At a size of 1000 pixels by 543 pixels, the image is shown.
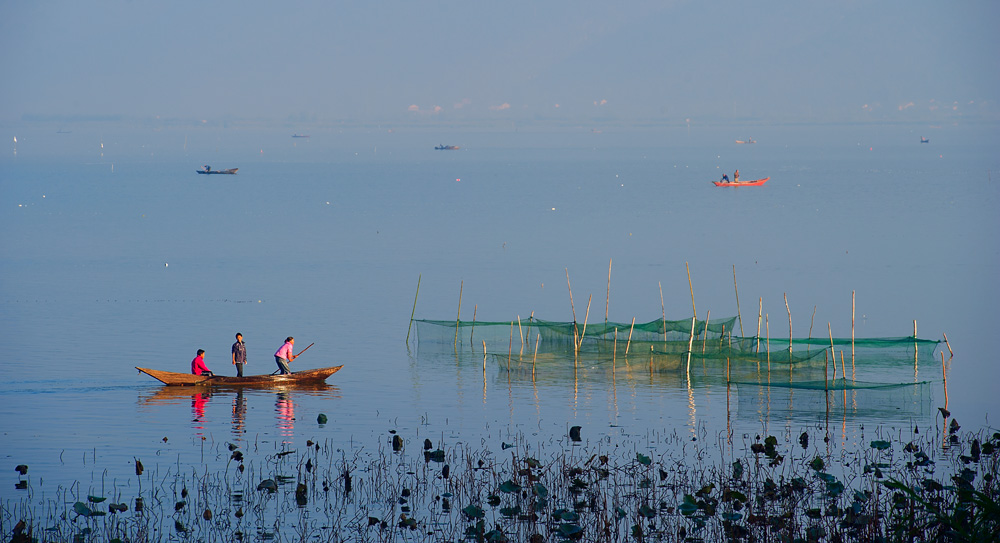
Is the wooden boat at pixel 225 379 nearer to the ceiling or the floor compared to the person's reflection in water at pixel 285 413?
nearer to the ceiling

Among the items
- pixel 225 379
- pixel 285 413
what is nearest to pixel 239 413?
pixel 285 413

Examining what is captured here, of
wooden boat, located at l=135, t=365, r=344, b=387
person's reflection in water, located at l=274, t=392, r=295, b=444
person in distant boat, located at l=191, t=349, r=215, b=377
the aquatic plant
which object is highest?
person in distant boat, located at l=191, t=349, r=215, b=377

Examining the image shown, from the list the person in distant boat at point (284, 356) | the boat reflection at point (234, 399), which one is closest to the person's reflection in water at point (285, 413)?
the boat reflection at point (234, 399)

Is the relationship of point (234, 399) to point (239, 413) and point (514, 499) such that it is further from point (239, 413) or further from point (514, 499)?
point (514, 499)

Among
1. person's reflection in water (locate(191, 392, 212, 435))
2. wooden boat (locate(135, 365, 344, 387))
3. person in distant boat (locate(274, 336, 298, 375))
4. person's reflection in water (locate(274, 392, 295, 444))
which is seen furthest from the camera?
person in distant boat (locate(274, 336, 298, 375))

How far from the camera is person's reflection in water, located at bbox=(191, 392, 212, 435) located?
2027 centimetres

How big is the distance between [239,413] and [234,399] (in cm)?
124

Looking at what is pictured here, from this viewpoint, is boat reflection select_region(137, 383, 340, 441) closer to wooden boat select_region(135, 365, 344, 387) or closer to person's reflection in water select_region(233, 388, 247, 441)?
person's reflection in water select_region(233, 388, 247, 441)

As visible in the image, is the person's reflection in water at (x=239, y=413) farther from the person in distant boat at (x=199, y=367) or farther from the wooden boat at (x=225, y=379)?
the person in distant boat at (x=199, y=367)

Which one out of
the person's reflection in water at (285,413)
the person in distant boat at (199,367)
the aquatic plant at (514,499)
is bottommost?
the aquatic plant at (514,499)

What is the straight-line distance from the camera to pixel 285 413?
21.2 meters

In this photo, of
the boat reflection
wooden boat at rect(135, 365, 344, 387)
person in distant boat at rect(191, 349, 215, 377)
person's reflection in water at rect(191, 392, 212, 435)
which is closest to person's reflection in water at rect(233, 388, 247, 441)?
the boat reflection

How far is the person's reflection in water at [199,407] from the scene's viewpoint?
66.5ft

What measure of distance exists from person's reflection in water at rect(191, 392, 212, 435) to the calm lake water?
81 millimetres
